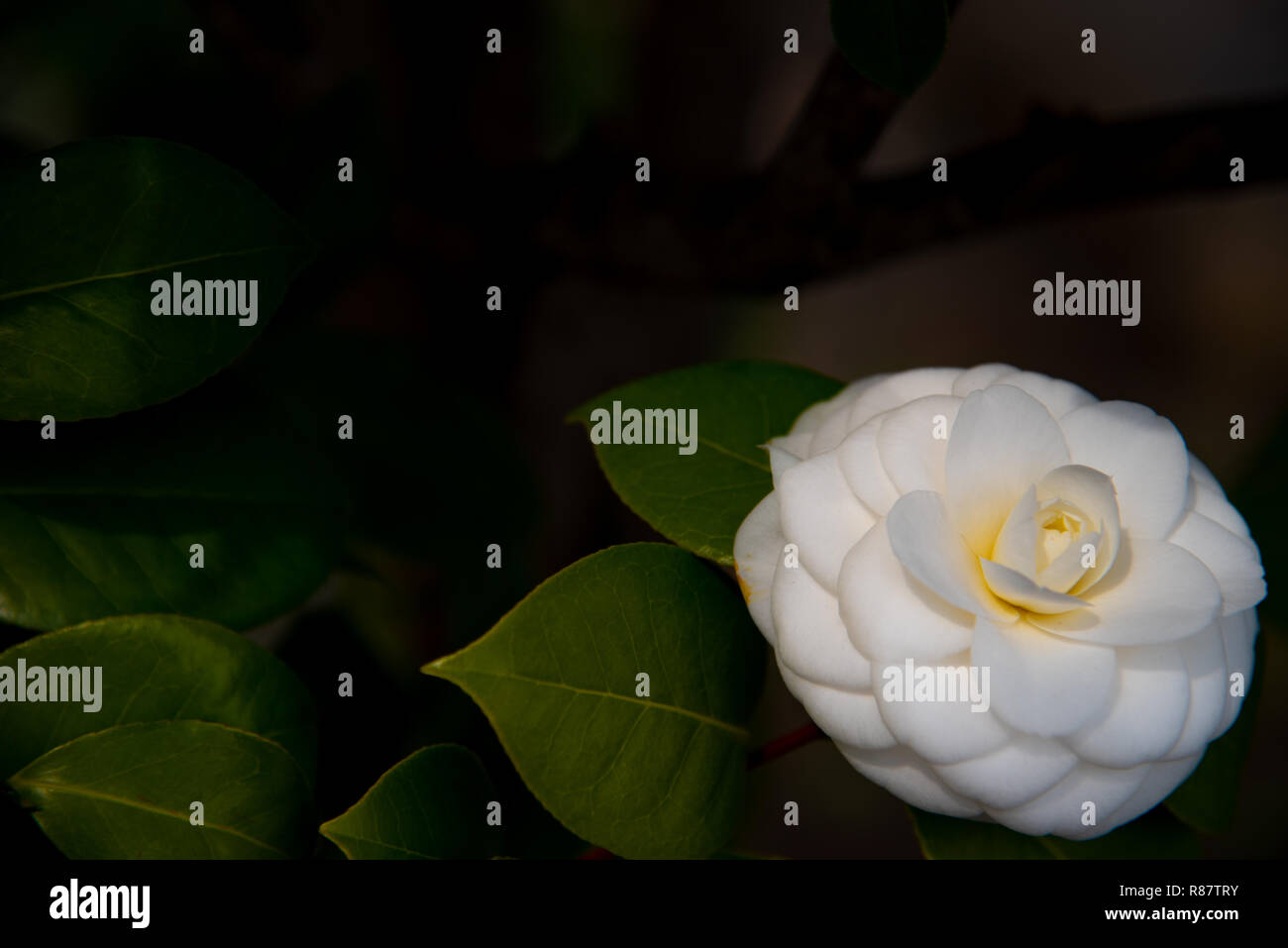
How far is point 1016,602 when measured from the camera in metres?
0.40

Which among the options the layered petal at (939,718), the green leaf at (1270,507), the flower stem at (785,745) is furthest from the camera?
the green leaf at (1270,507)

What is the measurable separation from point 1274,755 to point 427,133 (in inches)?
65.6

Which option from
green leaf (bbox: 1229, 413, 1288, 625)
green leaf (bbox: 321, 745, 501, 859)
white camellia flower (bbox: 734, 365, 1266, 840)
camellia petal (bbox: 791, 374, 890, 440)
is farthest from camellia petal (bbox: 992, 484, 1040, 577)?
green leaf (bbox: 1229, 413, 1288, 625)

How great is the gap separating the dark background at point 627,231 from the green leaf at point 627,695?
0.13 meters

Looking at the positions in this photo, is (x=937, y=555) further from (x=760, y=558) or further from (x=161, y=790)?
(x=161, y=790)

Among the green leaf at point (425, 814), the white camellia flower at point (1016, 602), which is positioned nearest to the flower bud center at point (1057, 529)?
the white camellia flower at point (1016, 602)

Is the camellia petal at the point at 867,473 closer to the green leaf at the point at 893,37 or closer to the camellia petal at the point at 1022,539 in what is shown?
the camellia petal at the point at 1022,539

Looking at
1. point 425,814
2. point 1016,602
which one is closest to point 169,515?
point 425,814

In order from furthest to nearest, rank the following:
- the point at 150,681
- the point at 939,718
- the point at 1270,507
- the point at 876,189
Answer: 1. the point at 876,189
2. the point at 1270,507
3. the point at 150,681
4. the point at 939,718

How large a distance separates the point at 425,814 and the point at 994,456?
0.30 m

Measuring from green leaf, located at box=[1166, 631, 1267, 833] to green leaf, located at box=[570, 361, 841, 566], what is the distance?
0.86 ft

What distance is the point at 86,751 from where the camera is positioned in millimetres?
455

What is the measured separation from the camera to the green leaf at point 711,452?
491 millimetres
